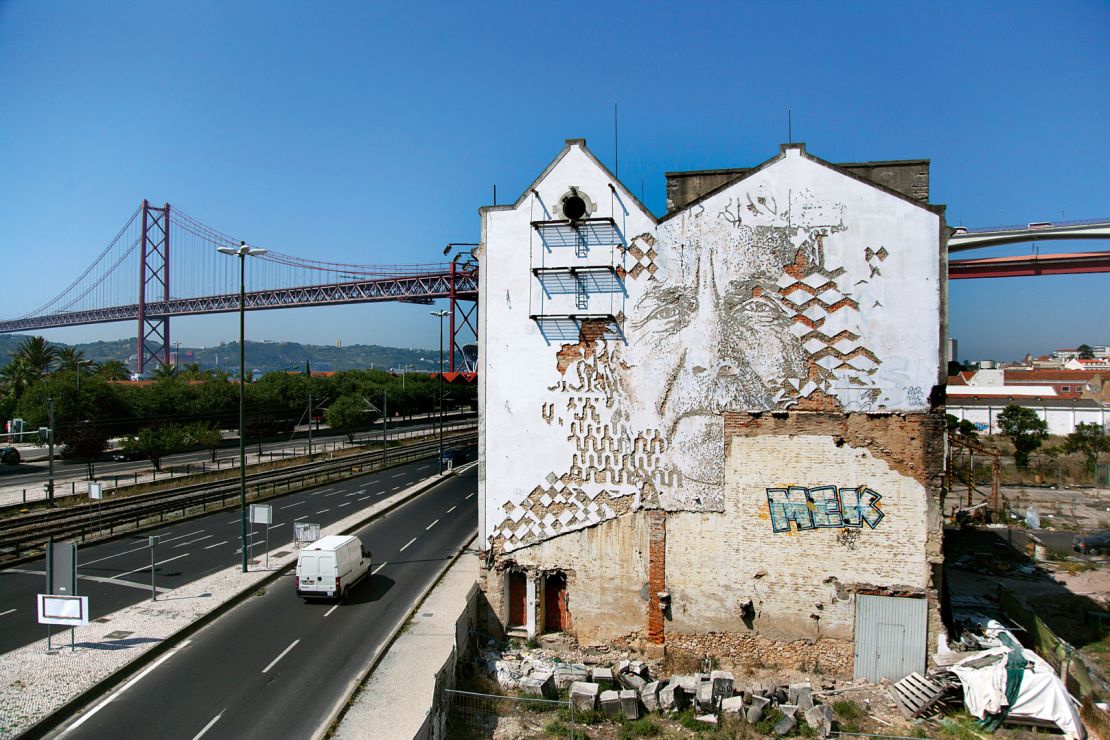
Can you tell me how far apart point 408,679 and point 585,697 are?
3524mm

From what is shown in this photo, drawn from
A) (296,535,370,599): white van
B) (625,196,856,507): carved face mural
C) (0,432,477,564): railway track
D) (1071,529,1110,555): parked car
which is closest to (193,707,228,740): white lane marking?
(296,535,370,599): white van

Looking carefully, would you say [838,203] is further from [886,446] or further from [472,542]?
[472,542]

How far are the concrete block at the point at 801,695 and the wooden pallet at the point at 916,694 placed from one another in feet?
5.69

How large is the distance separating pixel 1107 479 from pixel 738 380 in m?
39.3

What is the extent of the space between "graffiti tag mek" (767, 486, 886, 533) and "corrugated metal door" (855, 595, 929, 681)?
1610 millimetres

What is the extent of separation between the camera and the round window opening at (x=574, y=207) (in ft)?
48.4

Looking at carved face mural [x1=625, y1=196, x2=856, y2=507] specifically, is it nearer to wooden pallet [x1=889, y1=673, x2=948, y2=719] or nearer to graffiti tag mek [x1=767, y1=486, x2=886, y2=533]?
graffiti tag mek [x1=767, y1=486, x2=886, y2=533]

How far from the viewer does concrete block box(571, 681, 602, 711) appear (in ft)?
39.9

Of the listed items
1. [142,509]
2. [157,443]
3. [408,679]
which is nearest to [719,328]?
[408,679]

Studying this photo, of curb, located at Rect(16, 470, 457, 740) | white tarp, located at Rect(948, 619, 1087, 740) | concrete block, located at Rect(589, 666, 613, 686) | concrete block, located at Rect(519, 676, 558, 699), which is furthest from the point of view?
concrete block, located at Rect(589, 666, 613, 686)

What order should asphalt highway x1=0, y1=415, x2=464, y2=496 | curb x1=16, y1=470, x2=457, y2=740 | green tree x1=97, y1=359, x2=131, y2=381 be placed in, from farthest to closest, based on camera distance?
green tree x1=97, y1=359, x2=131, y2=381
asphalt highway x1=0, y1=415, x2=464, y2=496
curb x1=16, y1=470, x2=457, y2=740

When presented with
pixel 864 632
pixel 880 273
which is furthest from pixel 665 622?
pixel 880 273

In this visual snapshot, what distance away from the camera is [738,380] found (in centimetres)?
1411

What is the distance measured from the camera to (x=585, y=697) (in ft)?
40.0
